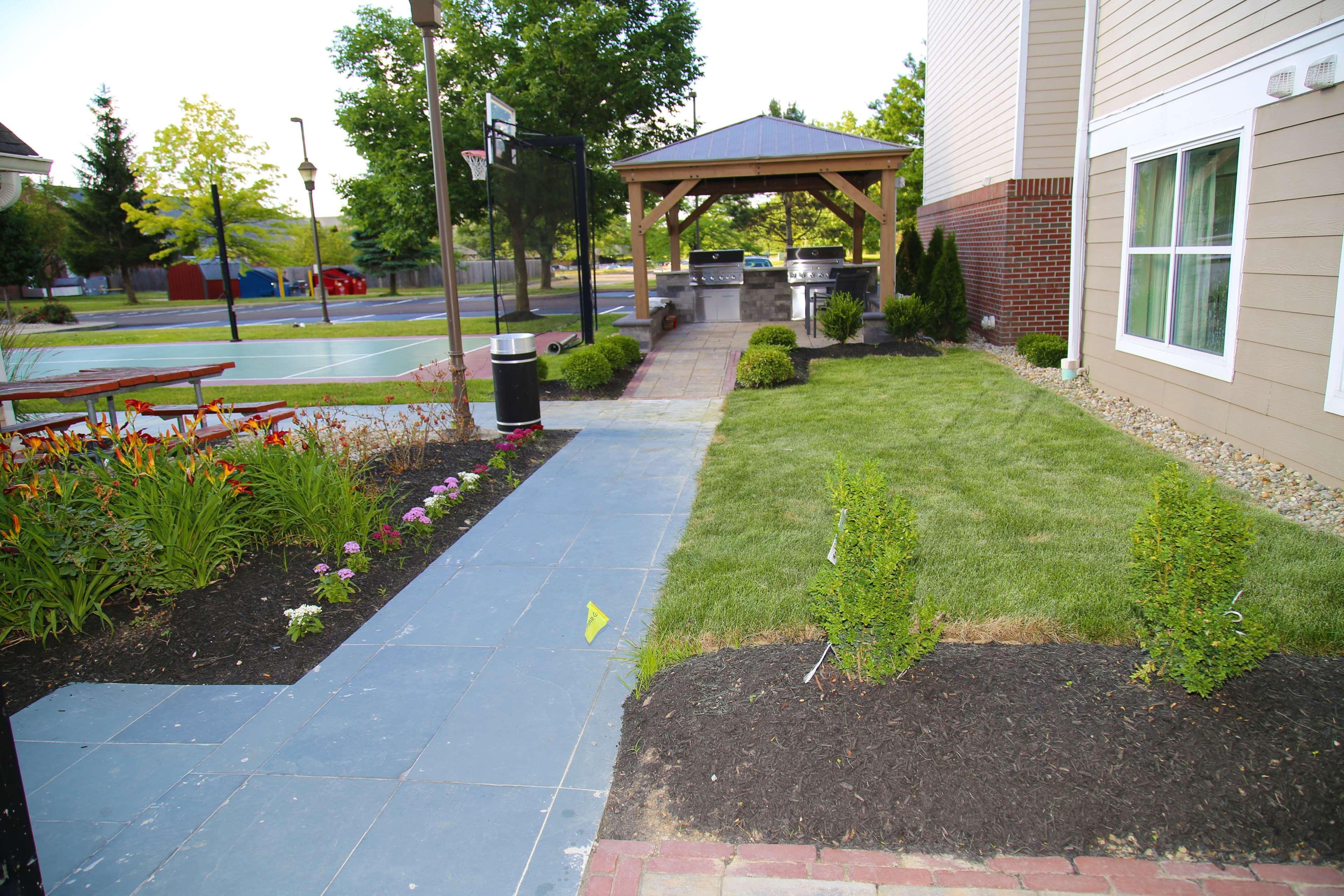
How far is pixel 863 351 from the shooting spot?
12.1 metres

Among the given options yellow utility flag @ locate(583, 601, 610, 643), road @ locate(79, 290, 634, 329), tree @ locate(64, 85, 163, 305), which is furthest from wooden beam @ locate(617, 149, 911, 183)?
tree @ locate(64, 85, 163, 305)

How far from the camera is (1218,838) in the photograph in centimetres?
246

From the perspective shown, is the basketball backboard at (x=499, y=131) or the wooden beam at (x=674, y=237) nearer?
the basketball backboard at (x=499, y=131)

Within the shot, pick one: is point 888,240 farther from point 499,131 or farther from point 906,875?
point 906,875

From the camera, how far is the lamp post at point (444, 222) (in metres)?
7.16

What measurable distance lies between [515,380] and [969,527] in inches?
177

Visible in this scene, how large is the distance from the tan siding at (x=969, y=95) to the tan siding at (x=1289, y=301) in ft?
19.5

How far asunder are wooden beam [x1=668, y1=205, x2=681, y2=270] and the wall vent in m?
13.1

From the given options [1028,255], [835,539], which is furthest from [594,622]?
[1028,255]

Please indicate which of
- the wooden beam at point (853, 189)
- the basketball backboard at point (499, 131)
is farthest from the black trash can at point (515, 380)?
the wooden beam at point (853, 189)

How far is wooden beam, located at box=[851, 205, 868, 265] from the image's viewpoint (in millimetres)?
19500

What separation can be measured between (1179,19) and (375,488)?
7703 mm

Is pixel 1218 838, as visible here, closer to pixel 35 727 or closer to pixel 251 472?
pixel 35 727

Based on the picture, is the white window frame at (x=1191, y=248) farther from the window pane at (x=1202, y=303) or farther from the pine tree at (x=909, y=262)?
the pine tree at (x=909, y=262)
